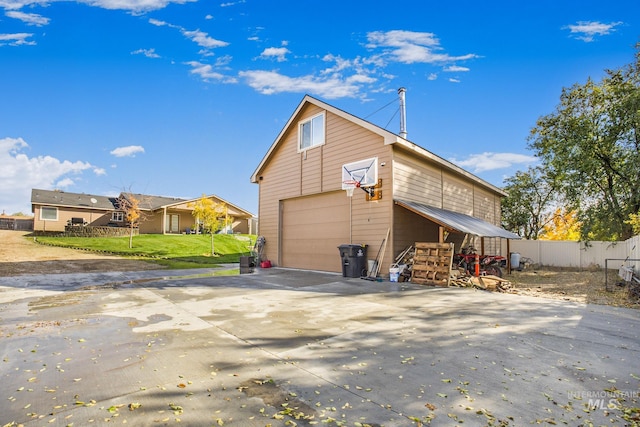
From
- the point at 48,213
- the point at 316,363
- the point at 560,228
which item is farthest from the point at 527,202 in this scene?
the point at 48,213

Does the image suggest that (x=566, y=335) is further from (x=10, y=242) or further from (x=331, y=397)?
(x=10, y=242)

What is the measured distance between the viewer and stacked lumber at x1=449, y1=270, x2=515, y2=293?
983 centimetres

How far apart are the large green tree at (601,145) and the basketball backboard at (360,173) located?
40.8 ft

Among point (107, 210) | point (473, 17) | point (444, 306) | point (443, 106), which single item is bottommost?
point (444, 306)

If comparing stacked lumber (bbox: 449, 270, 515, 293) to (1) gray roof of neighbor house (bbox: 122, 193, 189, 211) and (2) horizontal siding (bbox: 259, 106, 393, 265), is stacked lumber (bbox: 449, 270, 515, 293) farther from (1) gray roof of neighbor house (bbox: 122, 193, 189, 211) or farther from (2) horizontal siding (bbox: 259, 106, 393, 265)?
(1) gray roof of neighbor house (bbox: 122, 193, 189, 211)

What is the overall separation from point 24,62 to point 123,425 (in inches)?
700

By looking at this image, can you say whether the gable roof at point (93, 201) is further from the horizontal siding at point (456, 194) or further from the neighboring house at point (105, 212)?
the horizontal siding at point (456, 194)

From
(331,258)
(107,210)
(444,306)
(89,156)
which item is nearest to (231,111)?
(331,258)

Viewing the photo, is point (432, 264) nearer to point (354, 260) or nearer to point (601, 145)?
point (354, 260)

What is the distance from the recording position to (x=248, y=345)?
4473 millimetres

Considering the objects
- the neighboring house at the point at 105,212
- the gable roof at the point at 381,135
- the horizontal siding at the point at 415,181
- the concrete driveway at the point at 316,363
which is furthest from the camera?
the neighboring house at the point at 105,212

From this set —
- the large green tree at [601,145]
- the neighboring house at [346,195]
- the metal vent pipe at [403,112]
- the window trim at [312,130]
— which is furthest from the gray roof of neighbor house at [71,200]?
the large green tree at [601,145]

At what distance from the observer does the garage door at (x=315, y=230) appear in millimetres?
13094

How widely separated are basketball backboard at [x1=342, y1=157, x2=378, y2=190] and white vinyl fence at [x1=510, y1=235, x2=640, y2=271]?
45.8 feet
